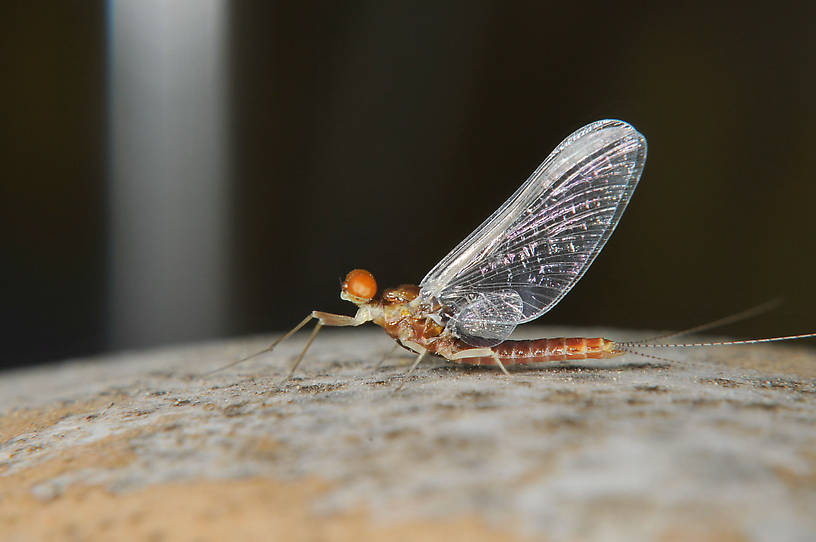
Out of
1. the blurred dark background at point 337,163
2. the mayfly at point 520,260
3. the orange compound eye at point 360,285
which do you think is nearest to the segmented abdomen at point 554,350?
the mayfly at point 520,260

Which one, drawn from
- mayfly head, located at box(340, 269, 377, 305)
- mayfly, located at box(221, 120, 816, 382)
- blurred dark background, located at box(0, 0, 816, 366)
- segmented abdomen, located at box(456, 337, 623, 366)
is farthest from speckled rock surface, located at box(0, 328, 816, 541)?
blurred dark background, located at box(0, 0, 816, 366)

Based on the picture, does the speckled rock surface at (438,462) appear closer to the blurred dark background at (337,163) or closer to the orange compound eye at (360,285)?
the orange compound eye at (360,285)

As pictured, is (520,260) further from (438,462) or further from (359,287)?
(438,462)

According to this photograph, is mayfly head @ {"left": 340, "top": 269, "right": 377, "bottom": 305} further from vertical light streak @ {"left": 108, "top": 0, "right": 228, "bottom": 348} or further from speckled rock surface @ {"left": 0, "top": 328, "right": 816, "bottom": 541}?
vertical light streak @ {"left": 108, "top": 0, "right": 228, "bottom": 348}

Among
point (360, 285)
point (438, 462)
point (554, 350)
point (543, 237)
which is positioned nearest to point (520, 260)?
point (543, 237)

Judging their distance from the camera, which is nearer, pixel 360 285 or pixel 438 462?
pixel 438 462

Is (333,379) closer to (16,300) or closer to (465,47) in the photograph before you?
(465,47)
